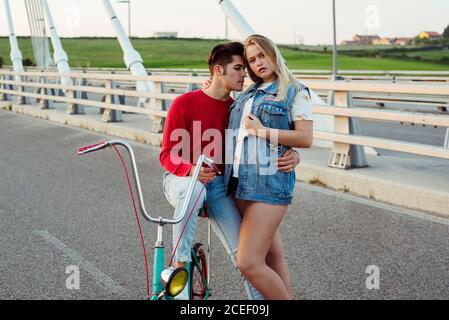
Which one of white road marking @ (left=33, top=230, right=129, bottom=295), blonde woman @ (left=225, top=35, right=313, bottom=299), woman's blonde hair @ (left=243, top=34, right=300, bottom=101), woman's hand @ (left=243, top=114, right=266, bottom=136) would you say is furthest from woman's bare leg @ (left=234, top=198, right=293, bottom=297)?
white road marking @ (left=33, top=230, right=129, bottom=295)

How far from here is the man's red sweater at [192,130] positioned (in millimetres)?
3711

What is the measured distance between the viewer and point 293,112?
3695 mm

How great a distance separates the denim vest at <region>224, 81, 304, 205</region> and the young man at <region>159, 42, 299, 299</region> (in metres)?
0.07

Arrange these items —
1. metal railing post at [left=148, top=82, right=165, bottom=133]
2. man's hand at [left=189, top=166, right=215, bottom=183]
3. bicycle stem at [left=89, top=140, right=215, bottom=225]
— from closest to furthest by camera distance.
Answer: bicycle stem at [left=89, top=140, right=215, bottom=225], man's hand at [left=189, top=166, right=215, bottom=183], metal railing post at [left=148, top=82, right=165, bottom=133]

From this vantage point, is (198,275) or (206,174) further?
(198,275)

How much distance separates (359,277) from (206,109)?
2159 millimetres

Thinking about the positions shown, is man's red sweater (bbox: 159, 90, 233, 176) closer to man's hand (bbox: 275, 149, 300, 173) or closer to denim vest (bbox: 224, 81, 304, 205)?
denim vest (bbox: 224, 81, 304, 205)

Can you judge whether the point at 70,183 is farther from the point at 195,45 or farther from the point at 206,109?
the point at 195,45

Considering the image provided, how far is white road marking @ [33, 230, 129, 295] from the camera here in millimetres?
5164

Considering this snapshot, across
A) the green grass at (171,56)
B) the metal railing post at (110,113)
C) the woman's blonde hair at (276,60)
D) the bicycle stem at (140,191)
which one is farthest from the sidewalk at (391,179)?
the green grass at (171,56)

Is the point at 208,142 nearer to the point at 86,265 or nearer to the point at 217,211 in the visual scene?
the point at 217,211

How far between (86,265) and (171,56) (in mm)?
118667

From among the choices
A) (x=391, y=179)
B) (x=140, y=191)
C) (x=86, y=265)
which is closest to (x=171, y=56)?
(x=391, y=179)

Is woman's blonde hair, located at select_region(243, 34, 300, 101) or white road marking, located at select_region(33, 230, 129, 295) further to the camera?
white road marking, located at select_region(33, 230, 129, 295)
